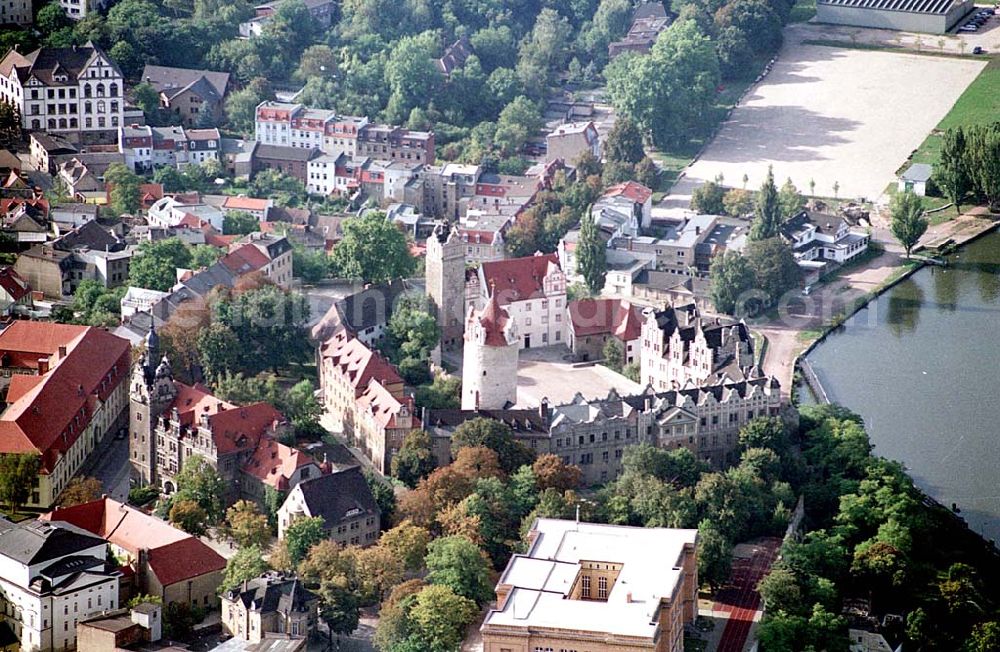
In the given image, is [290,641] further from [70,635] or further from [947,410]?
[947,410]

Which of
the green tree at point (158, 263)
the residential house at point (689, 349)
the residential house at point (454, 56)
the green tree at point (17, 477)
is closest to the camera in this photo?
the green tree at point (17, 477)

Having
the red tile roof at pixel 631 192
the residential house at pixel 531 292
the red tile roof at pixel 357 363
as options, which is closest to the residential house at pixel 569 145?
the red tile roof at pixel 631 192

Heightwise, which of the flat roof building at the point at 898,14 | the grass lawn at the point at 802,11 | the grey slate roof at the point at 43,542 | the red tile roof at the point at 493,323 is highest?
the flat roof building at the point at 898,14

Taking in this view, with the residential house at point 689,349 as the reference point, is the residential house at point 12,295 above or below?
below

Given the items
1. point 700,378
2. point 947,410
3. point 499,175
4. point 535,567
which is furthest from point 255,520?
point 499,175

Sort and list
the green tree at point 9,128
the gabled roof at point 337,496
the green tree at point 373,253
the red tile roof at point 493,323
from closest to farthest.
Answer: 1. the gabled roof at point 337,496
2. the red tile roof at point 493,323
3. the green tree at point 373,253
4. the green tree at point 9,128

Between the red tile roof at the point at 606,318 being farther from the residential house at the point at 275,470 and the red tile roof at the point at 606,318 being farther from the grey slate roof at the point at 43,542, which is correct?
the grey slate roof at the point at 43,542

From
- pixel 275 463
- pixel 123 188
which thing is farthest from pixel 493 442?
pixel 123 188
